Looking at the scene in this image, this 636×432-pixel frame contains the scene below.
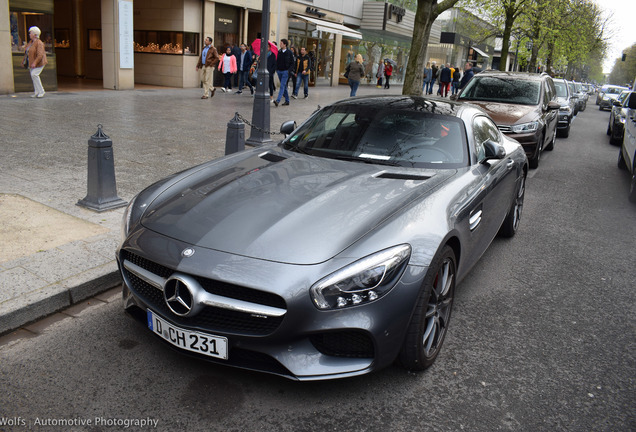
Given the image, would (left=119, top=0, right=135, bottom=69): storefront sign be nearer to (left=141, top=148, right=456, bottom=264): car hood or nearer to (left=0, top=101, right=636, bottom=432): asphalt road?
(left=141, top=148, right=456, bottom=264): car hood

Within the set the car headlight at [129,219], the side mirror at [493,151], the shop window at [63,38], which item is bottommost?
the car headlight at [129,219]

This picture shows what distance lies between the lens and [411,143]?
405 centimetres

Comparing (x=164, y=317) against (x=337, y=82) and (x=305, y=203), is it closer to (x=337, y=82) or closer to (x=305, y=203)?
(x=305, y=203)

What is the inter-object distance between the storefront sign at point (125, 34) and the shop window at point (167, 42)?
2863 mm

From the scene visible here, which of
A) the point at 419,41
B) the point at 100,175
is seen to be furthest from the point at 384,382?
the point at 419,41

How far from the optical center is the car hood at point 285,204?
270 centimetres

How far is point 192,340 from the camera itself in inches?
104

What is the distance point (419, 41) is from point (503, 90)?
12.0 ft

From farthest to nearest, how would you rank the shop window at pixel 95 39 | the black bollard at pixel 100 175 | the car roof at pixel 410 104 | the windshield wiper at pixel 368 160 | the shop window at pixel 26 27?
1. the shop window at pixel 95 39
2. the shop window at pixel 26 27
3. the black bollard at pixel 100 175
4. the car roof at pixel 410 104
5. the windshield wiper at pixel 368 160

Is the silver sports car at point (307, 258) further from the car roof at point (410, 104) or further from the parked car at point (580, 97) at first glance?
the parked car at point (580, 97)

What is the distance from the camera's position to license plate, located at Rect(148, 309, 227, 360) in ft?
8.49

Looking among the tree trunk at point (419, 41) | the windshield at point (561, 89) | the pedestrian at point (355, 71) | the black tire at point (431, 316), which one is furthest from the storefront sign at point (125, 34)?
the black tire at point (431, 316)

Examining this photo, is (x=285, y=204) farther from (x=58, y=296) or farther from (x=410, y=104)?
(x=410, y=104)

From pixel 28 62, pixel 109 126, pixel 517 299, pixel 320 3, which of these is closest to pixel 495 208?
pixel 517 299
